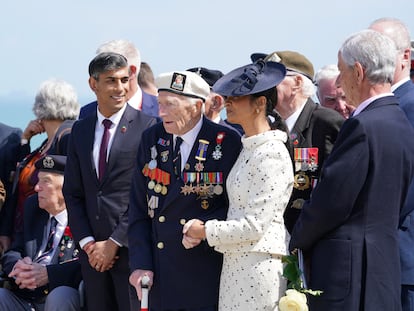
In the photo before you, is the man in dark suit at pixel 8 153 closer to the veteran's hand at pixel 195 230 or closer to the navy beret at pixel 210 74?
the navy beret at pixel 210 74

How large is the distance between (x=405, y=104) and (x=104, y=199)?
1973 mm

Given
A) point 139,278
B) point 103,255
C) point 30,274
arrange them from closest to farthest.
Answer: point 139,278, point 103,255, point 30,274

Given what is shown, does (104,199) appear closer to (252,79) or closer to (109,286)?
(109,286)

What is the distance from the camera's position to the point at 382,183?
3975 mm

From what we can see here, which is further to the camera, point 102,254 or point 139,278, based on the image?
point 102,254

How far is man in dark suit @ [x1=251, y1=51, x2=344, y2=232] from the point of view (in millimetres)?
4672

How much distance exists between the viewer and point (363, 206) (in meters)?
3.97

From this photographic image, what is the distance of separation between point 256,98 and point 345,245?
0.91 meters

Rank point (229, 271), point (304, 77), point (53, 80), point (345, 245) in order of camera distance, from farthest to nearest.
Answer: point (53, 80) < point (304, 77) < point (229, 271) < point (345, 245)

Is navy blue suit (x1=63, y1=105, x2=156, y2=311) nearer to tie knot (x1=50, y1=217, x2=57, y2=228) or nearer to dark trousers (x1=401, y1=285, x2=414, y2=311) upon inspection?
tie knot (x1=50, y1=217, x2=57, y2=228)

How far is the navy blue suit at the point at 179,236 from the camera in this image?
4.46 metres

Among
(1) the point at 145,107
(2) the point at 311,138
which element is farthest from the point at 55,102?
(2) the point at 311,138

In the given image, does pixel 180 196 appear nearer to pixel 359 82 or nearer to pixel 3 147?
pixel 359 82

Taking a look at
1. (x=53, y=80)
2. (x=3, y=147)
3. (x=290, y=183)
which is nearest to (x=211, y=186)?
(x=290, y=183)
